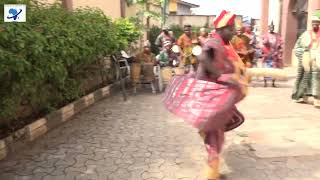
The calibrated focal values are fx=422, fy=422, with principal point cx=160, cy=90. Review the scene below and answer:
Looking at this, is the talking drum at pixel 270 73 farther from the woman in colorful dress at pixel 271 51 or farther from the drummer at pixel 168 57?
the drummer at pixel 168 57

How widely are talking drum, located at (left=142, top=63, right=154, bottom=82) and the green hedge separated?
1.13 meters

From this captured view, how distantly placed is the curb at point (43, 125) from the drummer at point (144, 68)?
1146mm

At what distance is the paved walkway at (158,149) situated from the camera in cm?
479

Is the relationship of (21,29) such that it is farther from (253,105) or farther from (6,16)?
(253,105)

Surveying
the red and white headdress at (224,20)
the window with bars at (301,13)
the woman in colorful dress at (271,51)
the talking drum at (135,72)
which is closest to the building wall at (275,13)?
the window with bars at (301,13)

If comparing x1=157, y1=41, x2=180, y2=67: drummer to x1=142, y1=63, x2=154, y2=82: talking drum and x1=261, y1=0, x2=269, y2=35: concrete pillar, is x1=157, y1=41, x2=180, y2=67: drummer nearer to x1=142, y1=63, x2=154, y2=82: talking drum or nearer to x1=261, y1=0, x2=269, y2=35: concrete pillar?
x1=142, y1=63, x2=154, y2=82: talking drum

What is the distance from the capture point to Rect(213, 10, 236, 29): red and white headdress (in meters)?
4.35

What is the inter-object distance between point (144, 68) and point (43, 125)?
4.18m

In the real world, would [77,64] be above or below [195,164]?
above

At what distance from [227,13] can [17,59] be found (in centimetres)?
230

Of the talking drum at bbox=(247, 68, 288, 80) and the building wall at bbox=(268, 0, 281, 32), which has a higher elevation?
the building wall at bbox=(268, 0, 281, 32)

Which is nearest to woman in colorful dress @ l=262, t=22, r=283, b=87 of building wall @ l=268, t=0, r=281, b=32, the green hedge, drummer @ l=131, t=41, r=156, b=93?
drummer @ l=131, t=41, r=156, b=93

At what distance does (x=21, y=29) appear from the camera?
4.97m

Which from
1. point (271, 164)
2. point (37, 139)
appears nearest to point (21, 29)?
point (37, 139)
